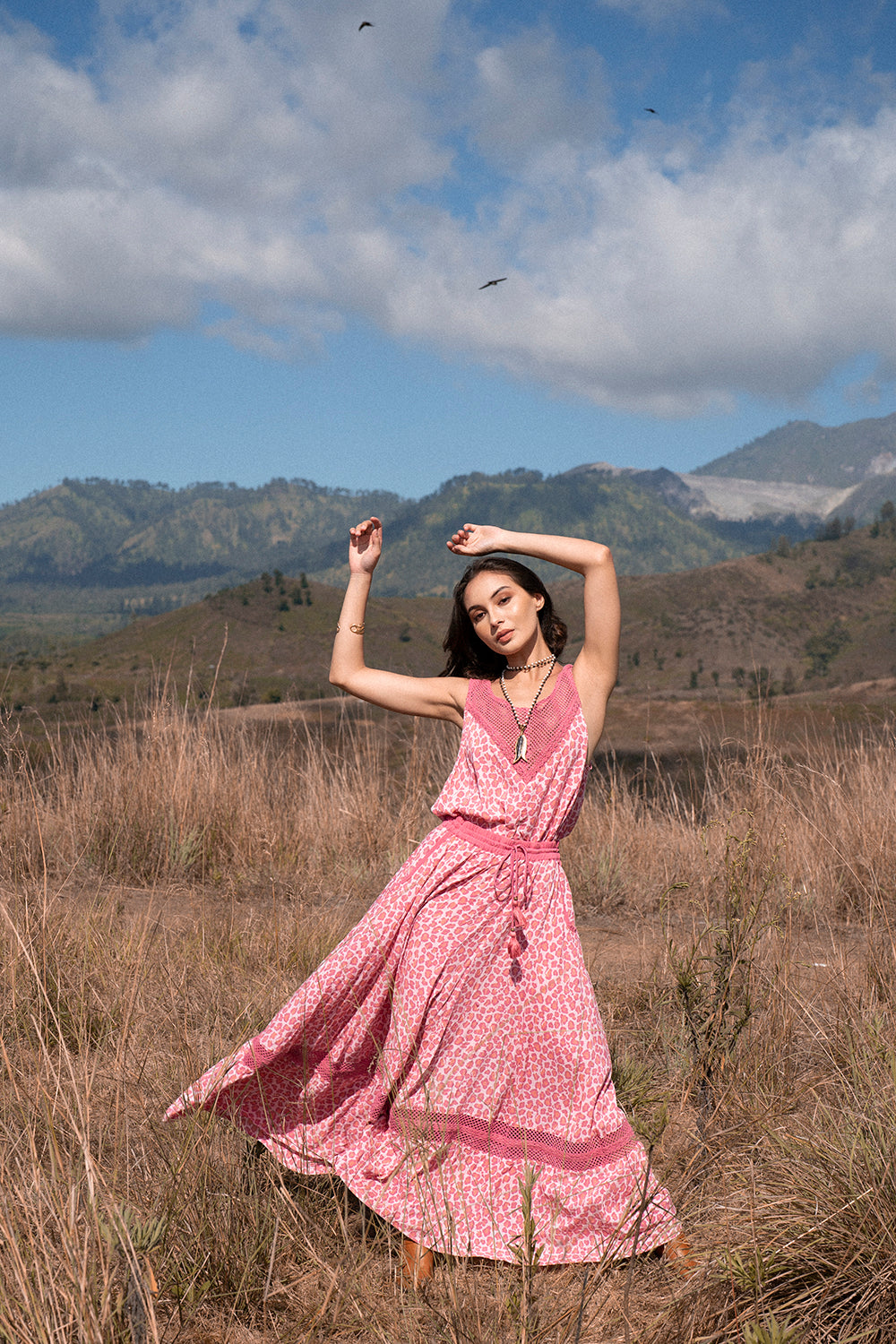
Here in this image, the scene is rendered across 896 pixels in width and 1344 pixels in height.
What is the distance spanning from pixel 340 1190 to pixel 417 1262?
49 centimetres

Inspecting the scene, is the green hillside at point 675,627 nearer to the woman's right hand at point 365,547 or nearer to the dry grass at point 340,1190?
the dry grass at point 340,1190

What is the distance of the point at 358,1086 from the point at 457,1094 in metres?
0.31

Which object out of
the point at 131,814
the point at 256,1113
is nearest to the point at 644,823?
the point at 131,814

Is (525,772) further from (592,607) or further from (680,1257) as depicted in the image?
(680,1257)

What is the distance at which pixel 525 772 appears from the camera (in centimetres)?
233

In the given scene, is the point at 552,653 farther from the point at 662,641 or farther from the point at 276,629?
the point at 662,641

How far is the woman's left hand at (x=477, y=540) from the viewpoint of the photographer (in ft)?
8.13

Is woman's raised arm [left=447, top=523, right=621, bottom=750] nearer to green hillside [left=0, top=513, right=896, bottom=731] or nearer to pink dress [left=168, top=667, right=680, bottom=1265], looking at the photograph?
pink dress [left=168, top=667, right=680, bottom=1265]

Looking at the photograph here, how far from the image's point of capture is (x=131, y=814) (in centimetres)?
567

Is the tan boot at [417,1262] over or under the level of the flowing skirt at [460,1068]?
under

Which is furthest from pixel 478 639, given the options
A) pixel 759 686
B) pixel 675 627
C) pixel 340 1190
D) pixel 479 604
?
pixel 675 627

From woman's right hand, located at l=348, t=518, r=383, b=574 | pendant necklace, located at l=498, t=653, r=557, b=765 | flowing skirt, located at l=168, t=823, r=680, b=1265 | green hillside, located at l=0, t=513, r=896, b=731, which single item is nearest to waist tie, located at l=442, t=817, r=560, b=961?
flowing skirt, located at l=168, t=823, r=680, b=1265

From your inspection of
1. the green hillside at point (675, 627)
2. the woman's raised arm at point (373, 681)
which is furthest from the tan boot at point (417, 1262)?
the green hillside at point (675, 627)

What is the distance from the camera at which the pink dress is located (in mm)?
2109
